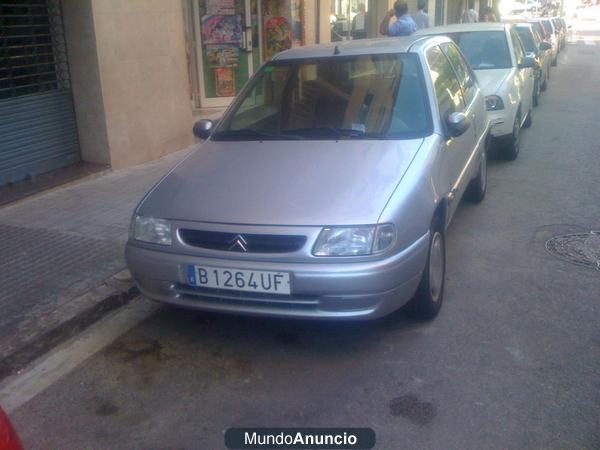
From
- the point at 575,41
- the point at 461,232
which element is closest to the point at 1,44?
the point at 461,232

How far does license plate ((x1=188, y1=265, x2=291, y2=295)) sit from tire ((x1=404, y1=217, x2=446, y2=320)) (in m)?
0.96

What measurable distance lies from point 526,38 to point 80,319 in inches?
439

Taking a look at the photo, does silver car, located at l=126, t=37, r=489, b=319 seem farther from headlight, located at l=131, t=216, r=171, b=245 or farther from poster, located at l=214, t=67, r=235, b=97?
poster, located at l=214, t=67, r=235, b=97

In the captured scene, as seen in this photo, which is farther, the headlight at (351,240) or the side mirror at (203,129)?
the side mirror at (203,129)

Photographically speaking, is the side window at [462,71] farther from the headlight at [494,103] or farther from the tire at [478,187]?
the headlight at [494,103]

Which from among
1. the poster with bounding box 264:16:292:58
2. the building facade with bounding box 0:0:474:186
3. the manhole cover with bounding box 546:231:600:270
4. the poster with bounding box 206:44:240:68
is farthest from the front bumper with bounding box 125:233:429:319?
the poster with bounding box 264:16:292:58

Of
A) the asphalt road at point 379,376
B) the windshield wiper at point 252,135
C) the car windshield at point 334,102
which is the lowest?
the asphalt road at point 379,376

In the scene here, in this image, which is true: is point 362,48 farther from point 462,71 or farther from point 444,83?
point 462,71

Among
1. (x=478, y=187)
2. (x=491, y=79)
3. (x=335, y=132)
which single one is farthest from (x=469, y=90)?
(x=491, y=79)

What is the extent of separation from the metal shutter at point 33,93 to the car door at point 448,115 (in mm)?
4465

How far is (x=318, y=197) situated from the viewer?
3650 mm

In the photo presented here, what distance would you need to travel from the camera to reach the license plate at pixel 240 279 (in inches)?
136

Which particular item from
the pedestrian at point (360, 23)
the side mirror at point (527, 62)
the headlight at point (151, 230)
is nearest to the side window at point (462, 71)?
the side mirror at point (527, 62)

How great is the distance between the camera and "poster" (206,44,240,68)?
1133cm
